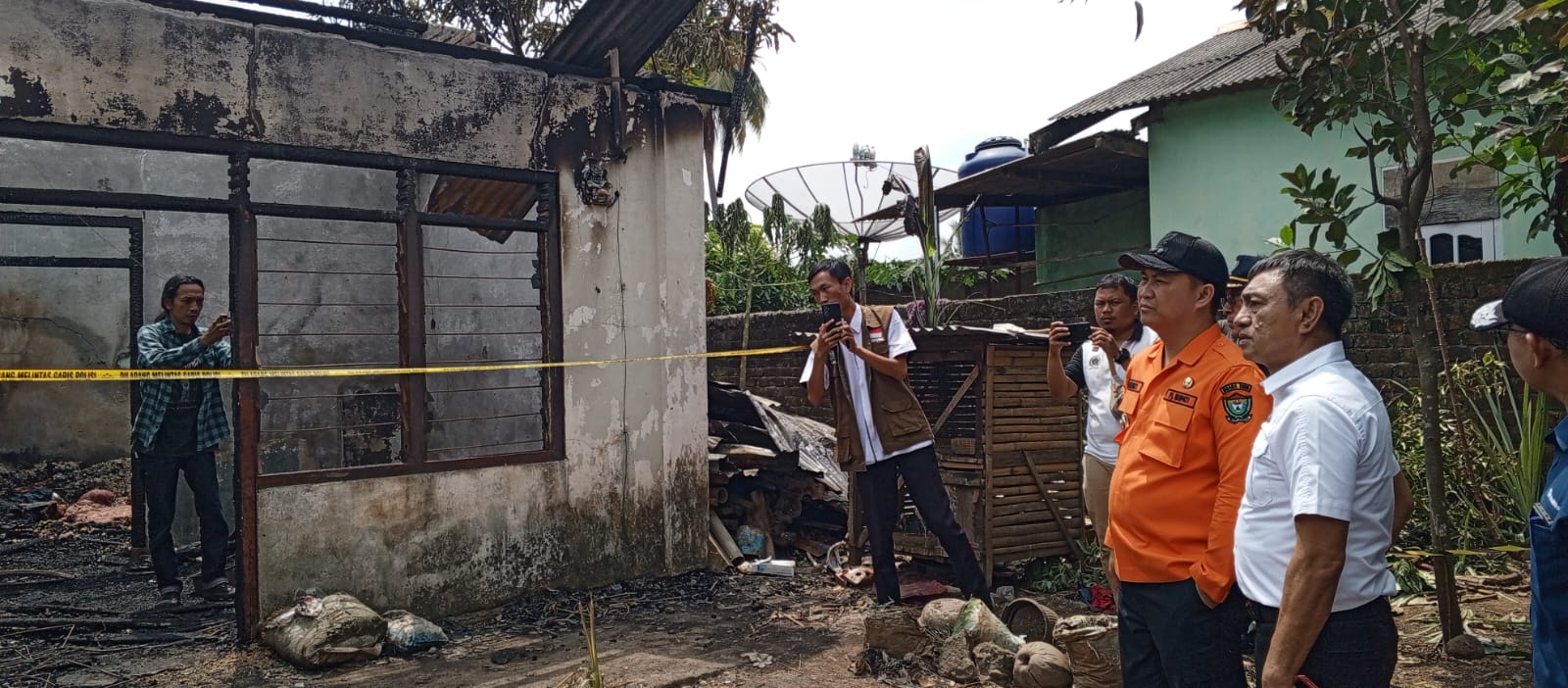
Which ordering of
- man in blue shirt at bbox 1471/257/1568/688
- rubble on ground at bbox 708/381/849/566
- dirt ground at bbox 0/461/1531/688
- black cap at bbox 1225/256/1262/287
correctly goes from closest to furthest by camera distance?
man in blue shirt at bbox 1471/257/1568/688
black cap at bbox 1225/256/1262/287
dirt ground at bbox 0/461/1531/688
rubble on ground at bbox 708/381/849/566

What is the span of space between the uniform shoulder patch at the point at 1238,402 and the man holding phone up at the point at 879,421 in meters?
2.74

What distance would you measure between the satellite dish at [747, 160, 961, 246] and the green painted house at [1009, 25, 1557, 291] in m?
1.48

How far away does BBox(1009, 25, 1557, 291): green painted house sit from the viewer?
9172 mm

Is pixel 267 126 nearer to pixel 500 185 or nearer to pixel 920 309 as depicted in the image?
pixel 500 185

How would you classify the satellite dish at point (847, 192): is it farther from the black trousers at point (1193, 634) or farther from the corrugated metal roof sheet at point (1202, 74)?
the black trousers at point (1193, 634)

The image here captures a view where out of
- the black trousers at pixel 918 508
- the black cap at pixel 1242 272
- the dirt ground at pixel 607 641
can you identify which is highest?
the black cap at pixel 1242 272

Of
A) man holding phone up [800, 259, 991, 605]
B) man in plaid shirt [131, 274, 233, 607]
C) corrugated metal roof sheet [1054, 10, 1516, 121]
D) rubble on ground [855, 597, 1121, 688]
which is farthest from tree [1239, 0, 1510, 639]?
man in plaid shirt [131, 274, 233, 607]

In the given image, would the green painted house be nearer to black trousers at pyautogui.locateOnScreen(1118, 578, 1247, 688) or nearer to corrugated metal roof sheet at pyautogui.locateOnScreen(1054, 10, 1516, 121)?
corrugated metal roof sheet at pyautogui.locateOnScreen(1054, 10, 1516, 121)

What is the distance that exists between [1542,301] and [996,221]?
44.0 feet

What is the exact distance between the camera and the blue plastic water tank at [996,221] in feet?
46.1

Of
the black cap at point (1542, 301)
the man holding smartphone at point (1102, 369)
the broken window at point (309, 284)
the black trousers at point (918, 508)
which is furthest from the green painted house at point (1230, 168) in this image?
the black cap at point (1542, 301)

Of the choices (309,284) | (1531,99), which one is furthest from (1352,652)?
(309,284)

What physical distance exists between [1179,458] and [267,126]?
15.6 ft

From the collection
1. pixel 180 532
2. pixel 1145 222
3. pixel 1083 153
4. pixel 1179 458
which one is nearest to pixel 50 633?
pixel 180 532
